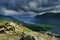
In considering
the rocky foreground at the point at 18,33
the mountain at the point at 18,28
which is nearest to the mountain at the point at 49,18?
the mountain at the point at 18,28

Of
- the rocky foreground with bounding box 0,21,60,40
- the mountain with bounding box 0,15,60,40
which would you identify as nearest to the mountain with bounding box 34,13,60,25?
the mountain with bounding box 0,15,60,40

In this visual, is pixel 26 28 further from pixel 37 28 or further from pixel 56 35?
pixel 56 35

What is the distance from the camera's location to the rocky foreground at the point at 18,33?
33.9 feet

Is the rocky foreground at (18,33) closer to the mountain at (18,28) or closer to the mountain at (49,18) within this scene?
the mountain at (18,28)

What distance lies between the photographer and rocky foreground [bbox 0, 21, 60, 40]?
10.3 meters

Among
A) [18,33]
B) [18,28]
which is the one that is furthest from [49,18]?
[18,33]

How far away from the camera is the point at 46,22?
13453 millimetres

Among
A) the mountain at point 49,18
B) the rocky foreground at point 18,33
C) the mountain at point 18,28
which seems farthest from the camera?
the mountain at point 49,18

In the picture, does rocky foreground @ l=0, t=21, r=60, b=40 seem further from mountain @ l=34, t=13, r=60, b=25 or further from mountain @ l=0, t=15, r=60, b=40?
mountain @ l=34, t=13, r=60, b=25

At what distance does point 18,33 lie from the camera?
1145 cm

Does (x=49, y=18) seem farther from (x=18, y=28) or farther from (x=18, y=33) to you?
(x=18, y=33)

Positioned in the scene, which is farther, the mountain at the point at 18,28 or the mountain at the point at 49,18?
the mountain at the point at 49,18

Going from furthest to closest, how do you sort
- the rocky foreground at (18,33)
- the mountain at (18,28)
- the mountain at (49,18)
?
the mountain at (49,18), the mountain at (18,28), the rocky foreground at (18,33)

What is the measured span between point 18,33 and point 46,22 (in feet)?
9.16
